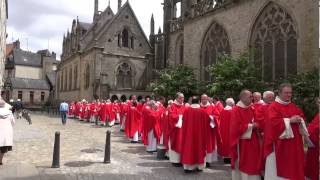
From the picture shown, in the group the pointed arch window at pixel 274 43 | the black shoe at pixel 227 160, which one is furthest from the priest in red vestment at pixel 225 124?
the pointed arch window at pixel 274 43

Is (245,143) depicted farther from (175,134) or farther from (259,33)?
(259,33)

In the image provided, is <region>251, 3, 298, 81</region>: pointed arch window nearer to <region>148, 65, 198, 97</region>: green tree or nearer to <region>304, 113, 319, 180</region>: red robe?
<region>148, 65, 198, 97</region>: green tree

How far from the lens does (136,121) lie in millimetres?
16375

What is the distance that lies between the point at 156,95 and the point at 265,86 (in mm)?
9318

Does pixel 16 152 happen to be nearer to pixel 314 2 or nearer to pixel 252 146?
pixel 252 146

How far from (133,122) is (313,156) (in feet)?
33.7

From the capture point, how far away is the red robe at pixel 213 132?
1011 cm

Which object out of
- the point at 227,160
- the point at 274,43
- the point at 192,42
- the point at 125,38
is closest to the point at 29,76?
the point at 125,38

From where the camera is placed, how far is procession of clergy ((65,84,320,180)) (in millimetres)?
6312

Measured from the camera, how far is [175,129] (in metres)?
10.3

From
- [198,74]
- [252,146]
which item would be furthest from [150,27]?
[252,146]

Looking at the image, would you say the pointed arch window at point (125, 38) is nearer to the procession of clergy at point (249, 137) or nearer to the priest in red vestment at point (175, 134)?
the procession of clergy at point (249, 137)

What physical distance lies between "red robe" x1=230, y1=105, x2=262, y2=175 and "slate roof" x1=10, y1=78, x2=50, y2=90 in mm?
67777

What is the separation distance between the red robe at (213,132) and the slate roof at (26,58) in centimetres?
7272
